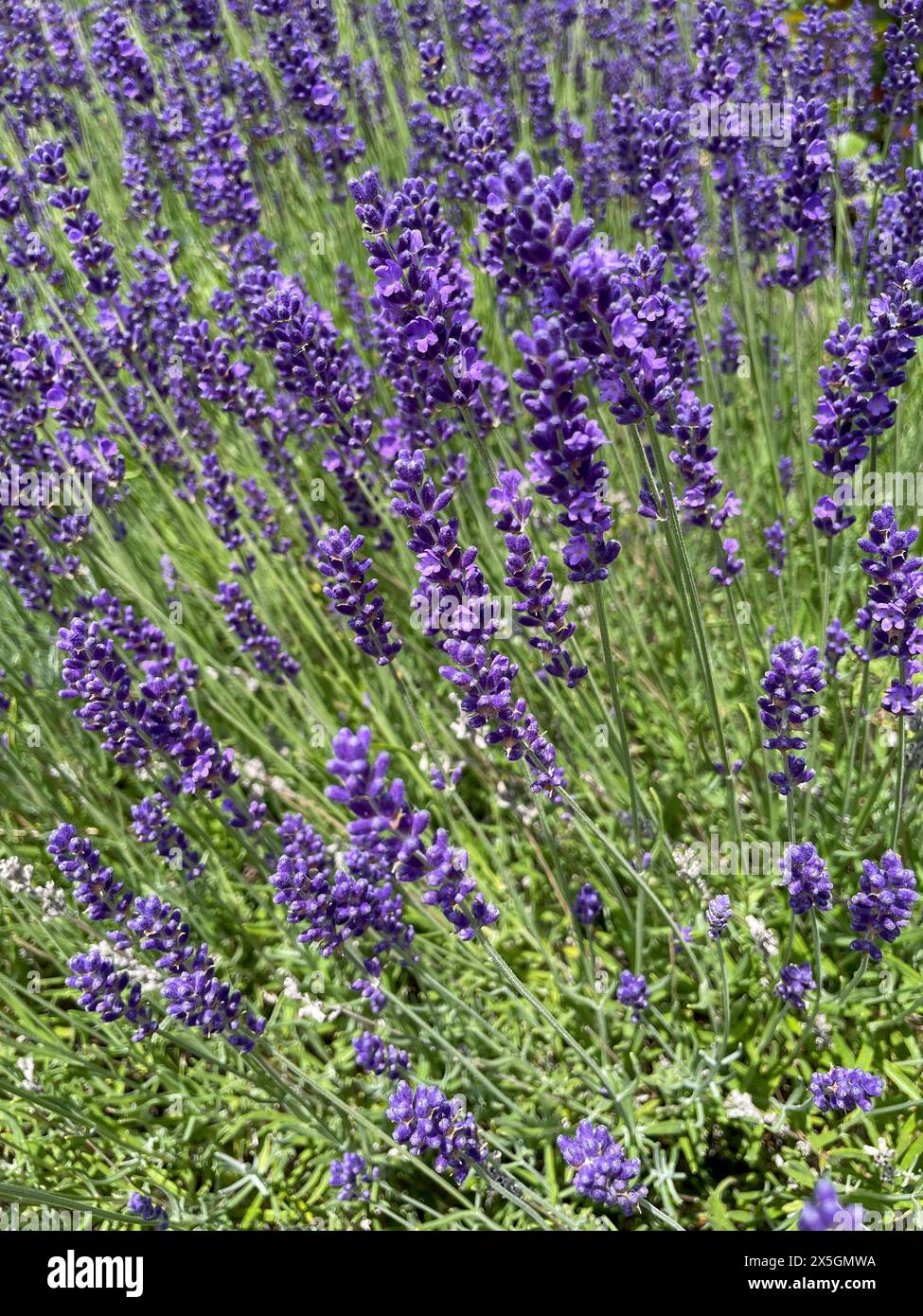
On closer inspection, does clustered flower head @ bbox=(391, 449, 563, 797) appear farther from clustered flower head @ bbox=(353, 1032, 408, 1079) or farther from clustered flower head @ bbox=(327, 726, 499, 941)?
clustered flower head @ bbox=(353, 1032, 408, 1079)

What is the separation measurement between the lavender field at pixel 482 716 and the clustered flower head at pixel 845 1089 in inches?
0.4

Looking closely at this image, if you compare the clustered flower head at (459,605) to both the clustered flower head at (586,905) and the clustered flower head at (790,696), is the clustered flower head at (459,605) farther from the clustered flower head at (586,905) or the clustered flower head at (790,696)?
the clustered flower head at (586,905)

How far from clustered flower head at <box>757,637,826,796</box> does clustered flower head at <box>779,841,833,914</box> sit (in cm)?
15

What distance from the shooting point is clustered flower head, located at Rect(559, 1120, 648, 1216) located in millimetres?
1932

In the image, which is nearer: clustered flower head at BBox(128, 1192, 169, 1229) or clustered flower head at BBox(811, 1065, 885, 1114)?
clustered flower head at BBox(811, 1065, 885, 1114)

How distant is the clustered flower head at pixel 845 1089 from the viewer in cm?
200

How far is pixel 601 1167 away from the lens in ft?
6.31

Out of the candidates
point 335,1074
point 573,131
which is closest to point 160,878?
point 335,1074

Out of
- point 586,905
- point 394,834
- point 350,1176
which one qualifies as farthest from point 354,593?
point 350,1176

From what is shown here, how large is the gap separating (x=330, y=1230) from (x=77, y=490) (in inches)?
98.9

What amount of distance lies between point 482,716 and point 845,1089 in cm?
122

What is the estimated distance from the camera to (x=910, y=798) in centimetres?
272

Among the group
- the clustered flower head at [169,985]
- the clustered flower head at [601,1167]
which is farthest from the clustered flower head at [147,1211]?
the clustered flower head at [601,1167]

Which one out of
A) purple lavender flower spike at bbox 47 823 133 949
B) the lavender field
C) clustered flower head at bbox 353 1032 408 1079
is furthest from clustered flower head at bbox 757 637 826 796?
purple lavender flower spike at bbox 47 823 133 949
